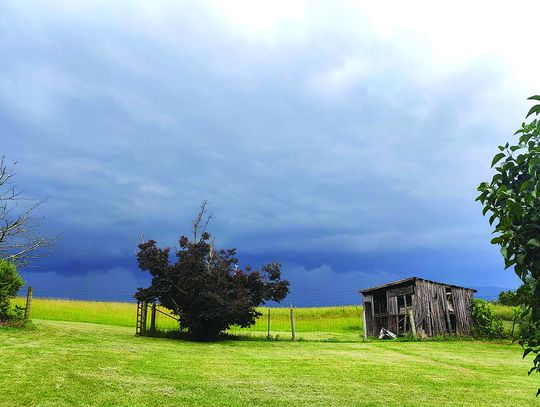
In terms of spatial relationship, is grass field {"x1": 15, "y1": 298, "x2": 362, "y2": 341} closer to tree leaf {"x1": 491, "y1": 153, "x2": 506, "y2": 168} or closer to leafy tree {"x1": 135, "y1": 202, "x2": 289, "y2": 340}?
leafy tree {"x1": 135, "y1": 202, "x2": 289, "y2": 340}

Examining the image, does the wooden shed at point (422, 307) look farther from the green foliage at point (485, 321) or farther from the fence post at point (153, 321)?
the fence post at point (153, 321)

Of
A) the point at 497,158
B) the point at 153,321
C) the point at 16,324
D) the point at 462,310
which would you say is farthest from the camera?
the point at 462,310

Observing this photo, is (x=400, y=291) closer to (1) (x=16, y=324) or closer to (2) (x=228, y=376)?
(2) (x=228, y=376)

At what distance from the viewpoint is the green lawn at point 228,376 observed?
10.7m

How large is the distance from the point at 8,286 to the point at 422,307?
2638 centimetres

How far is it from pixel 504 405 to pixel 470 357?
12.0 meters

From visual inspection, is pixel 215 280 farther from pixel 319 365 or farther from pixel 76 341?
pixel 319 365

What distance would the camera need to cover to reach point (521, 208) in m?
4.39

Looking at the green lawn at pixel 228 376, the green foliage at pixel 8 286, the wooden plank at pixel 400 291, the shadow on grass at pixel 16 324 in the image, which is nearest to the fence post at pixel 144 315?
the green lawn at pixel 228 376

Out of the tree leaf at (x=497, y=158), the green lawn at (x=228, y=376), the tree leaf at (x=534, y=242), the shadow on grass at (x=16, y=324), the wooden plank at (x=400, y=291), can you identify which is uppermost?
the wooden plank at (x=400, y=291)

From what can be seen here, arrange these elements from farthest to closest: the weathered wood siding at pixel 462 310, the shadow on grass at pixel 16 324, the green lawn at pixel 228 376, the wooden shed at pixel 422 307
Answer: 1. the weathered wood siding at pixel 462 310
2. the wooden shed at pixel 422 307
3. the shadow on grass at pixel 16 324
4. the green lawn at pixel 228 376

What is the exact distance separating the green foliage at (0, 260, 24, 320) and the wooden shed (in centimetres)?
2464

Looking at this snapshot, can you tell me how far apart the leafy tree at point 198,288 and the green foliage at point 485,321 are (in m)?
18.8

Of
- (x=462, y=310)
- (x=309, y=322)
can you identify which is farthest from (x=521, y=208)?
(x=309, y=322)
